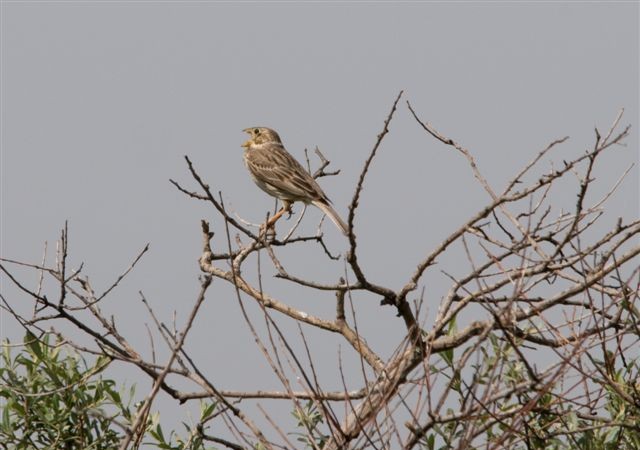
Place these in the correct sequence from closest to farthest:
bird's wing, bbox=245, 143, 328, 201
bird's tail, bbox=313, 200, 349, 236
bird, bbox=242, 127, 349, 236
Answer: bird's tail, bbox=313, 200, 349, 236
bird, bbox=242, 127, 349, 236
bird's wing, bbox=245, 143, 328, 201

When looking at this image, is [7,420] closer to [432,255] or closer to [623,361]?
[432,255]

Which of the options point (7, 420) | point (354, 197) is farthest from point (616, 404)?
point (7, 420)

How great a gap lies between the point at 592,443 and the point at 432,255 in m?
1.49

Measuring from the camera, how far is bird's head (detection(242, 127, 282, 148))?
48.0 ft

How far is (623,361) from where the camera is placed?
17.7ft

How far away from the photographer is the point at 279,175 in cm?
1249

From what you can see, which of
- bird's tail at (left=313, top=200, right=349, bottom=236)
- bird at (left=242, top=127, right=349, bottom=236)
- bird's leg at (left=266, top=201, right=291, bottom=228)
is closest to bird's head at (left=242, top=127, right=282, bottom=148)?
bird at (left=242, top=127, right=349, bottom=236)

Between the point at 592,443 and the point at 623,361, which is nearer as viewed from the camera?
the point at 592,443

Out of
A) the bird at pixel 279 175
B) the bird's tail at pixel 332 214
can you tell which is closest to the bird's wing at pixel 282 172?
the bird at pixel 279 175

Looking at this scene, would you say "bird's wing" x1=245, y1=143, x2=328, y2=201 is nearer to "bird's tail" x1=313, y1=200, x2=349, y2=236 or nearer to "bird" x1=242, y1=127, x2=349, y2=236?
"bird" x1=242, y1=127, x2=349, y2=236

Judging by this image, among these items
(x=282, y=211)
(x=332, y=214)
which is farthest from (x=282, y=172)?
(x=332, y=214)

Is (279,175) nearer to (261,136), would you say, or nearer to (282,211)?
Answer: (282,211)

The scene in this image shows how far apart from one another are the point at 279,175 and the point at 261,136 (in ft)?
7.77

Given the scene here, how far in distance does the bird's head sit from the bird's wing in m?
0.21
